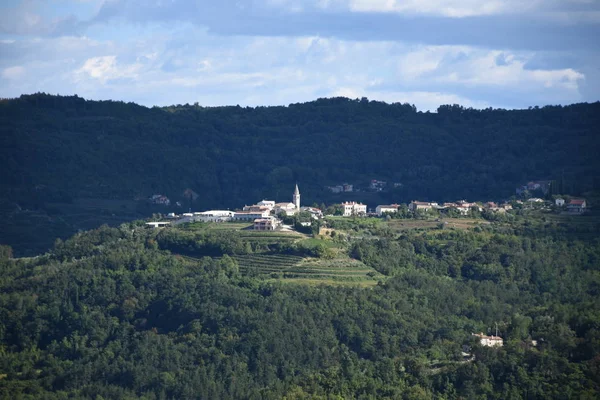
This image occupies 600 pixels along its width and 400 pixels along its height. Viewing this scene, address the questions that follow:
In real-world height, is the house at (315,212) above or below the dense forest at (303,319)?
above

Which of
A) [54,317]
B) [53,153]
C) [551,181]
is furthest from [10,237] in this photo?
[551,181]

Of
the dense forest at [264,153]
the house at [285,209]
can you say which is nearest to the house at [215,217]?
the house at [285,209]

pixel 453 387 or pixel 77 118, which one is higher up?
pixel 77 118

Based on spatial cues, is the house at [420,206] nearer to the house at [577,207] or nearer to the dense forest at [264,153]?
the house at [577,207]

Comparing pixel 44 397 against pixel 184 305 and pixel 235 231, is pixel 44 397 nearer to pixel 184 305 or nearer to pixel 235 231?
pixel 184 305

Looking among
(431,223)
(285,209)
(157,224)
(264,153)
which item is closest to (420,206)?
(431,223)

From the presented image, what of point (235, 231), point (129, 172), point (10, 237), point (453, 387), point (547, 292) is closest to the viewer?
point (453, 387)

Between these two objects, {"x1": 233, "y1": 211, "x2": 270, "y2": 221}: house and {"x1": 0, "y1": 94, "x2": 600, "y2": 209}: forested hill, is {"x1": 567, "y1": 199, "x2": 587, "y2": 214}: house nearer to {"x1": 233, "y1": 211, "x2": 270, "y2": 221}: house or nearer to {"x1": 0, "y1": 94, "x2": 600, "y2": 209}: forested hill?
{"x1": 0, "y1": 94, "x2": 600, "y2": 209}: forested hill
